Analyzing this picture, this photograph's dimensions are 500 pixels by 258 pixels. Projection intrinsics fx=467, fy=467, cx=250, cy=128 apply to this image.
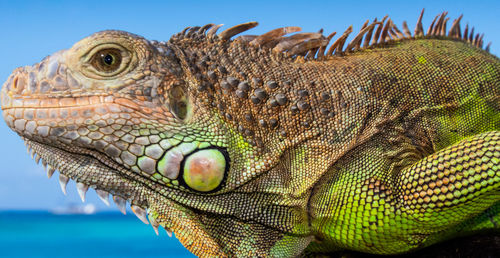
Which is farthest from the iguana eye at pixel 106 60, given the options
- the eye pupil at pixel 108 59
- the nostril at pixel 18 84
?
the nostril at pixel 18 84

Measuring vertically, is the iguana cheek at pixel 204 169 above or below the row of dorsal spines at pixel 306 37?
below

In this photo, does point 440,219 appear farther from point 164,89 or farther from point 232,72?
point 164,89

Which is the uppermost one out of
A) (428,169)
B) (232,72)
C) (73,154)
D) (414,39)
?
(414,39)

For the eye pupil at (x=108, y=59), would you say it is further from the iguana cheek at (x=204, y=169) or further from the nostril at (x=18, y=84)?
the iguana cheek at (x=204, y=169)

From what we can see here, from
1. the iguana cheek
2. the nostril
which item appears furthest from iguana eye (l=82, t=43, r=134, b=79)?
the iguana cheek

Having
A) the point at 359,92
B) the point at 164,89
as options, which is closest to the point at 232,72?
the point at 164,89

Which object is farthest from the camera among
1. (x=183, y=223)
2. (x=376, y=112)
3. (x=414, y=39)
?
(x=414, y=39)
